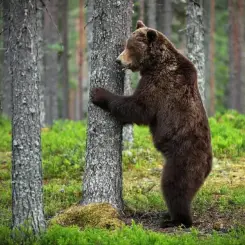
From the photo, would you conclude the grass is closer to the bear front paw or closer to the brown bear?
the brown bear

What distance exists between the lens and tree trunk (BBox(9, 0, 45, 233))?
6.07 meters

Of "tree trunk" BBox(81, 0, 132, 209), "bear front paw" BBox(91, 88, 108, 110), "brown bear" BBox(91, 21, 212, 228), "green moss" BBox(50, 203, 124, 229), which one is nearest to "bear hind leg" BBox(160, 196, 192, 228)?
"brown bear" BBox(91, 21, 212, 228)

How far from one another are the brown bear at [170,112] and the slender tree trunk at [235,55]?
69.2 feet

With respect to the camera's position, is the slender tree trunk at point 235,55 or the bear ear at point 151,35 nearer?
the bear ear at point 151,35

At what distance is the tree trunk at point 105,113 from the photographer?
24.5ft

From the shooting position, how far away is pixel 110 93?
24.3 feet

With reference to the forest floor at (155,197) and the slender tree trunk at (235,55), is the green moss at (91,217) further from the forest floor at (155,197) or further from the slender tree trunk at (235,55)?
the slender tree trunk at (235,55)

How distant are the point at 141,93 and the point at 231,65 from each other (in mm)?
23029

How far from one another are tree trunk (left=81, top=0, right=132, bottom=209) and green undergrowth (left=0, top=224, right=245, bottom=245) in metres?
1.19

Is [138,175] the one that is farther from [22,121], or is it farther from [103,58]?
[22,121]

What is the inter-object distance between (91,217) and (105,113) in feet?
4.96

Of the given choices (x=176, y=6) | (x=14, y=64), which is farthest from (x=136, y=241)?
(x=176, y=6)

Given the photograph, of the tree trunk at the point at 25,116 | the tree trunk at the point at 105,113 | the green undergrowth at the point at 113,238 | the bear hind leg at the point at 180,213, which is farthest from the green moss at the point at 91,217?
the tree trunk at the point at 25,116

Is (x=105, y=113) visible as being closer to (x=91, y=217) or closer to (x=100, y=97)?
(x=100, y=97)
